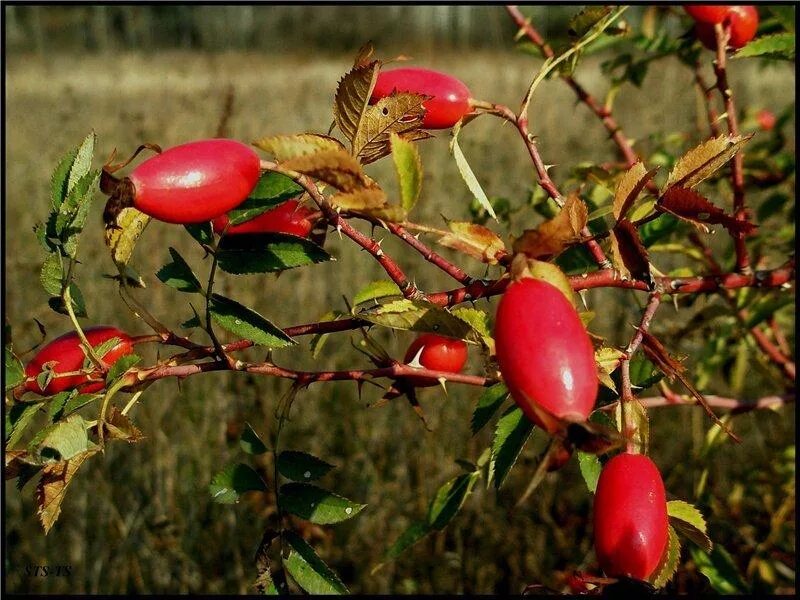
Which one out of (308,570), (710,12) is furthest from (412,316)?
(710,12)

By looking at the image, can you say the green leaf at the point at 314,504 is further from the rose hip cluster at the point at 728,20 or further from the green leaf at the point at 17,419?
the rose hip cluster at the point at 728,20

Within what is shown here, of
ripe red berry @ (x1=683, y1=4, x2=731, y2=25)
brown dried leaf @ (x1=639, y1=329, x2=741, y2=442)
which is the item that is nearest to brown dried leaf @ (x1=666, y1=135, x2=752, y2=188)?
brown dried leaf @ (x1=639, y1=329, x2=741, y2=442)

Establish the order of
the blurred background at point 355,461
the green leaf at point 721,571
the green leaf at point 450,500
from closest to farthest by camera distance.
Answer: the green leaf at point 450,500 < the green leaf at point 721,571 < the blurred background at point 355,461

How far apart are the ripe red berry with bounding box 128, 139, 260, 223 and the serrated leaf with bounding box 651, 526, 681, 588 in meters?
0.45

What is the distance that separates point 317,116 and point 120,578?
158 inches

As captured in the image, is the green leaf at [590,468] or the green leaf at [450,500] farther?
the green leaf at [450,500]

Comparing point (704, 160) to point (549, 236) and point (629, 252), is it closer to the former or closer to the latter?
point (629, 252)

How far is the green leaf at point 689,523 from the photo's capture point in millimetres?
669

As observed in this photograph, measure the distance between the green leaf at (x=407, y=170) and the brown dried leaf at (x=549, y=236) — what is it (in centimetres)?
10

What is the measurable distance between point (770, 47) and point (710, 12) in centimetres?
9

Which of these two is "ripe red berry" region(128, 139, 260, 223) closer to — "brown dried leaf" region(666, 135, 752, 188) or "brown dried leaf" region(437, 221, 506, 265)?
"brown dried leaf" region(437, 221, 506, 265)

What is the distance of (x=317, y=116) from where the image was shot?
211 inches

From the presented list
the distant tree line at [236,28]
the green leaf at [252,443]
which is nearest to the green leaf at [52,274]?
the green leaf at [252,443]

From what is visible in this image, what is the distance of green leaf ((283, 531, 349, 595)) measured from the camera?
86cm
